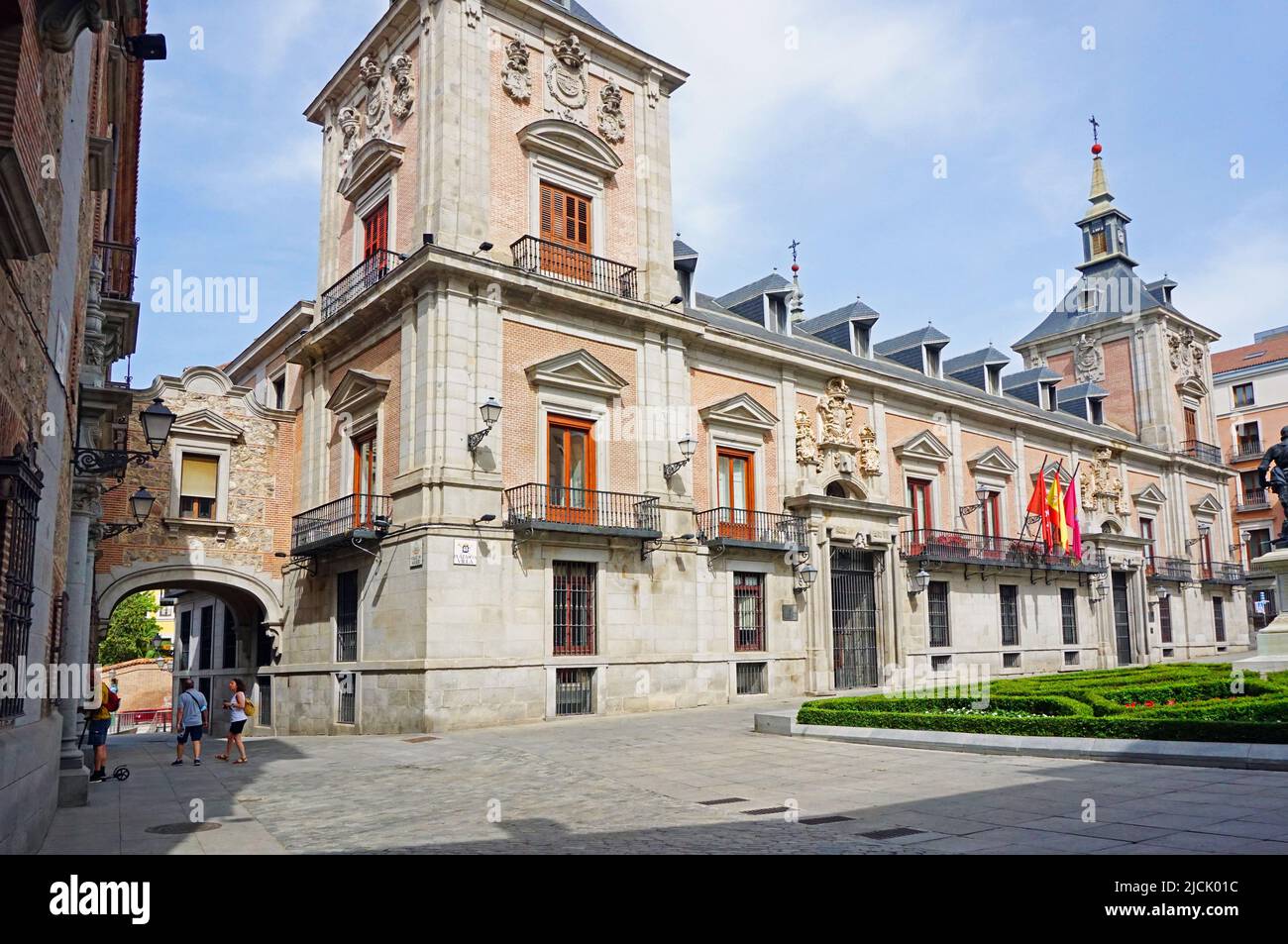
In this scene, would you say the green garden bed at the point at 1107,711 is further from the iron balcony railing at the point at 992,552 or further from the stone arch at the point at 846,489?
the iron balcony railing at the point at 992,552

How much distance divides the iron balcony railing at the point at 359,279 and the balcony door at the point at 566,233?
135 inches

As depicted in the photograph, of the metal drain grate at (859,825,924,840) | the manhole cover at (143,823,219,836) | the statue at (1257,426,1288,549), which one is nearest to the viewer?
the metal drain grate at (859,825,924,840)

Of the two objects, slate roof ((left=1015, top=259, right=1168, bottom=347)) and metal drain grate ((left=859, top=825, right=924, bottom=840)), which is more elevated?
slate roof ((left=1015, top=259, right=1168, bottom=347))

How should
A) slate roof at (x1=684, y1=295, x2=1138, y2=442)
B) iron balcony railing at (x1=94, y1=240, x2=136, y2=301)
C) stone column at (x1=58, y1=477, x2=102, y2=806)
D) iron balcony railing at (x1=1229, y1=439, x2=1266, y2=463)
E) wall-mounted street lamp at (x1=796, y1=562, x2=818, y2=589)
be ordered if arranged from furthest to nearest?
iron balcony railing at (x1=1229, y1=439, x2=1266, y2=463)
slate roof at (x1=684, y1=295, x2=1138, y2=442)
wall-mounted street lamp at (x1=796, y1=562, x2=818, y2=589)
iron balcony railing at (x1=94, y1=240, x2=136, y2=301)
stone column at (x1=58, y1=477, x2=102, y2=806)

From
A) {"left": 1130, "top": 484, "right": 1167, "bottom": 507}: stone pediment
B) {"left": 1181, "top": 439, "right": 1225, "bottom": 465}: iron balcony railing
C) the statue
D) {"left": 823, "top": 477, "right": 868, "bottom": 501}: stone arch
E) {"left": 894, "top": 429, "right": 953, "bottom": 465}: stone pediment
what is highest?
{"left": 1181, "top": 439, "right": 1225, "bottom": 465}: iron balcony railing

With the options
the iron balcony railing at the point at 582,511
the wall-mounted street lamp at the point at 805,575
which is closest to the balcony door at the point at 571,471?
the iron balcony railing at the point at 582,511

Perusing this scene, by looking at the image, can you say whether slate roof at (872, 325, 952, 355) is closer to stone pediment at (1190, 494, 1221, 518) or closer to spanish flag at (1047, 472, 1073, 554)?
spanish flag at (1047, 472, 1073, 554)

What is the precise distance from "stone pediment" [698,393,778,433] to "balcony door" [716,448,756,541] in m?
0.79

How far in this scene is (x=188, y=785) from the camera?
13.0 meters

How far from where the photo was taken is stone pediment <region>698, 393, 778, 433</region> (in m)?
26.2

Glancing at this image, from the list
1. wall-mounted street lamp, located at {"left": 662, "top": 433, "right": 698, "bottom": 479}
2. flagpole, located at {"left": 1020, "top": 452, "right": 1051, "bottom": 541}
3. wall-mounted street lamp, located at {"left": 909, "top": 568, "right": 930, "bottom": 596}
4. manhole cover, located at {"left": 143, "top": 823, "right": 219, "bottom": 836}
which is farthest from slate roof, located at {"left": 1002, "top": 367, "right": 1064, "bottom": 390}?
manhole cover, located at {"left": 143, "top": 823, "right": 219, "bottom": 836}

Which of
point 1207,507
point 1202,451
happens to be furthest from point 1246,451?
point 1207,507

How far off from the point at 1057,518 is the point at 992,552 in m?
2.41

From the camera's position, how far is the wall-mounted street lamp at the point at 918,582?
30.2m
